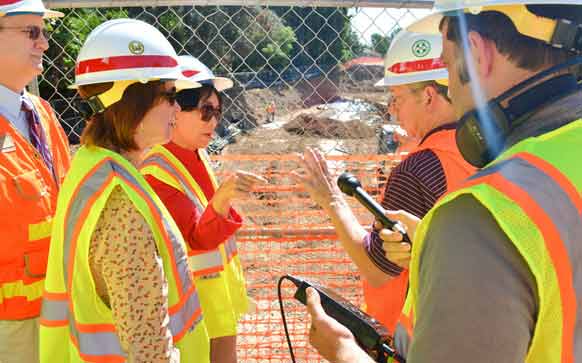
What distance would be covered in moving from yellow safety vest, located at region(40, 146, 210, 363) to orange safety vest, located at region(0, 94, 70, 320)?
36 cm

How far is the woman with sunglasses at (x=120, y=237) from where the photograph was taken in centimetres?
186

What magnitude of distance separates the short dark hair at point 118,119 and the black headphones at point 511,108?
1369 mm

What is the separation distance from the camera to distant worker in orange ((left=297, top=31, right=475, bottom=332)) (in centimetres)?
196

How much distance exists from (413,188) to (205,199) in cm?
121

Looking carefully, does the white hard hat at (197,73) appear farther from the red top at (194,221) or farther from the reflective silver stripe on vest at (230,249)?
the reflective silver stripe on vest at (230,249)

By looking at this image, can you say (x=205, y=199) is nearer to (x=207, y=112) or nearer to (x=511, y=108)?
(x=207, y=112)

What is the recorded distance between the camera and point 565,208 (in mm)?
917

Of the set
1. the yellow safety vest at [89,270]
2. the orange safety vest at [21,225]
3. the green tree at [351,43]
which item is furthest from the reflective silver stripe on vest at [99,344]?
the green tree at [351,43]

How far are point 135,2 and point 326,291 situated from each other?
1.87m

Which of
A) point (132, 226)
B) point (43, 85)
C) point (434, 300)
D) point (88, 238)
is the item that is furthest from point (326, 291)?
point (43, 85)

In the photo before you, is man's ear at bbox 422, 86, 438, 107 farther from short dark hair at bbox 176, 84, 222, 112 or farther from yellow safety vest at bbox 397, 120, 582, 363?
yellow safety vest at bbox 397, 120, 582, 363

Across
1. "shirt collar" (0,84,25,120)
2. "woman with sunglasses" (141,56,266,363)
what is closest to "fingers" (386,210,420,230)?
"woman with sunglasses" (141,56,266,363)

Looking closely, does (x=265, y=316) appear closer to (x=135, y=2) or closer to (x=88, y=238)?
(x=135, y=2)

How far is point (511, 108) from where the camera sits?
41.0 inches
